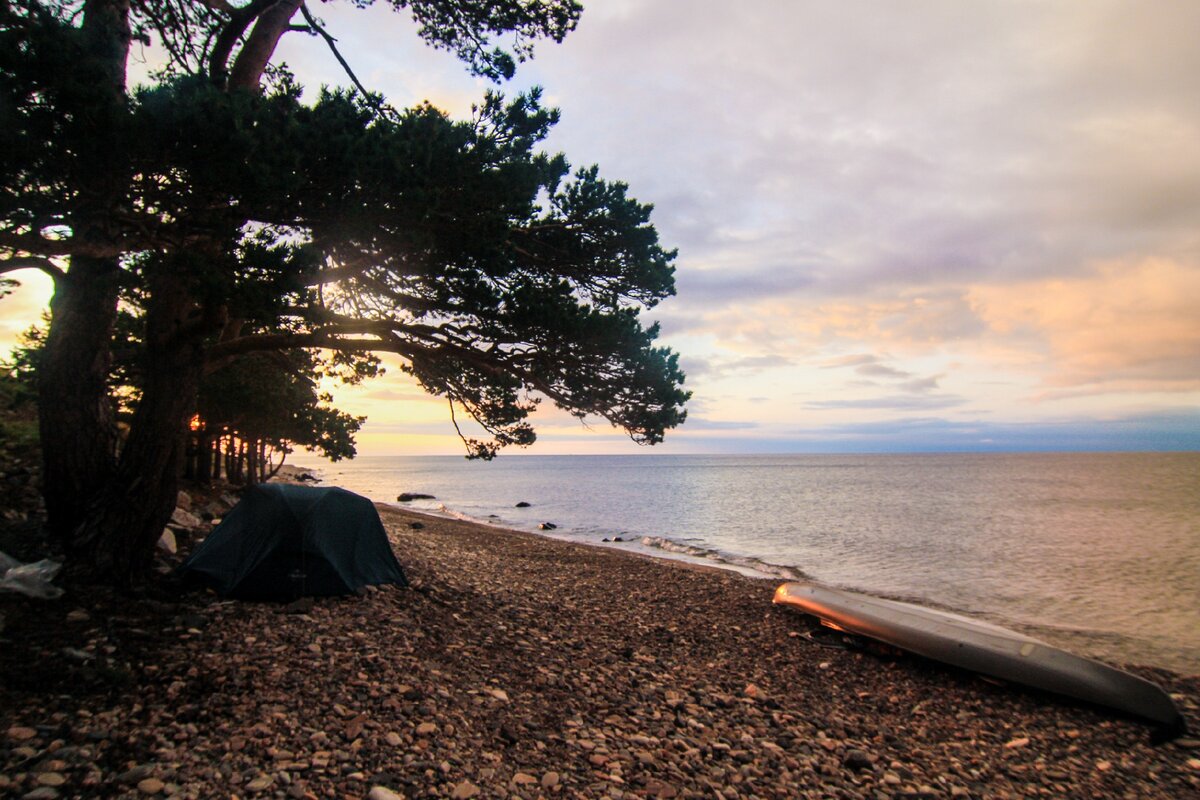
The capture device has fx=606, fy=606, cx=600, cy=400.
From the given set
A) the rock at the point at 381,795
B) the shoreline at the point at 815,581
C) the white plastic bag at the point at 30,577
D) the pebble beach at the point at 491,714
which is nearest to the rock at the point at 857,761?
the pebble beach at the point at 491,714

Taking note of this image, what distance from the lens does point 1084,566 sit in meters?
21.5

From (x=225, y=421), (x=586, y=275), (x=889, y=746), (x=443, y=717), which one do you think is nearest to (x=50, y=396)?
(x=443, y=717)

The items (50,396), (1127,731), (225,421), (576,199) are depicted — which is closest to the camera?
(1127,731)

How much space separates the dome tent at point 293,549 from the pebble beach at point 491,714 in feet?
1.22

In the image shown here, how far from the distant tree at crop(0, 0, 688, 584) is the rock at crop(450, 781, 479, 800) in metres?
4.69

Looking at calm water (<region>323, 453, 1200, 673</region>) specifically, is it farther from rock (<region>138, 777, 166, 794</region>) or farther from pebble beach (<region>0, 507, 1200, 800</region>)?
rock (<region>138, 777, 166, 794</region>)

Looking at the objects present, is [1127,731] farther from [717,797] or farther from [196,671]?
[196,671]

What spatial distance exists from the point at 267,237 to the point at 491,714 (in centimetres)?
554

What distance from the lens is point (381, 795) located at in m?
4.39

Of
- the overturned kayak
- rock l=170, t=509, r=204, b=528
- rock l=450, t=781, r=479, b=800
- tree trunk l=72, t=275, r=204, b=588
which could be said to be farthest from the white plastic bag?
the overturned kayak

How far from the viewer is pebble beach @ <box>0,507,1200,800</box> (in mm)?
4703

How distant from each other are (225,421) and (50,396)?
44.3 ft

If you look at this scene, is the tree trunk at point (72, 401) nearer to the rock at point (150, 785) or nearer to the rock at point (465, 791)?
Answer: the rock at point (150, 785)

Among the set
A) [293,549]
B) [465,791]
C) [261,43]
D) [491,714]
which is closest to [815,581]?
[491,714]
